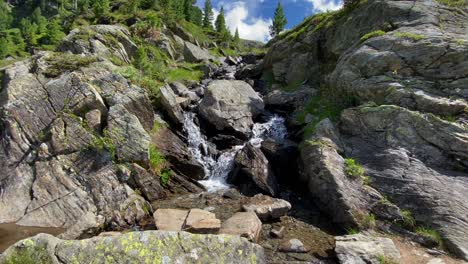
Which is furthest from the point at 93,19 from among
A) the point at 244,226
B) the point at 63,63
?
the point at 244,226

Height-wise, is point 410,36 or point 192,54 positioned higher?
point 192,54

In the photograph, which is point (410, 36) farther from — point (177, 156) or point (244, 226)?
point (177, 156)

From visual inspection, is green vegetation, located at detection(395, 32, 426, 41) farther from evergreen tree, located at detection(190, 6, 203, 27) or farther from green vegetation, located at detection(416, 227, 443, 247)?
evergreen tree, located at detection(190, 6, 203, 27)

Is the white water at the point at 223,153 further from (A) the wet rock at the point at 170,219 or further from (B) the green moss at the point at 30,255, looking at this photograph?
(B) the green moss at the point at 30,255

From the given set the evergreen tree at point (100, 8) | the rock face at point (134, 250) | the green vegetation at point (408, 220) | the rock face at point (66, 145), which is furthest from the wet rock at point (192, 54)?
the rock face at point (134, 250)

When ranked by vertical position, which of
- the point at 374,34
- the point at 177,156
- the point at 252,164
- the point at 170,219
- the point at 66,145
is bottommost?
the point at 170,219

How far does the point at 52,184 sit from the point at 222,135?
14.0m

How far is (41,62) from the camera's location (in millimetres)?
21984

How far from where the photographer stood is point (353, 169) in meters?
18.2

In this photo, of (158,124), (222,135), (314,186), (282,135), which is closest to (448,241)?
(314,186)

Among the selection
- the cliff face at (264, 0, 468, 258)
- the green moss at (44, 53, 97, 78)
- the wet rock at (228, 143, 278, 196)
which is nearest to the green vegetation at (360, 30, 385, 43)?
the cliff face at (264, 0, 468, 258)

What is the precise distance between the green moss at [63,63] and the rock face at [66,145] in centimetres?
30

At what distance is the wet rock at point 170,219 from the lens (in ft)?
49.1

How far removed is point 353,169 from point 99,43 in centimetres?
3069
